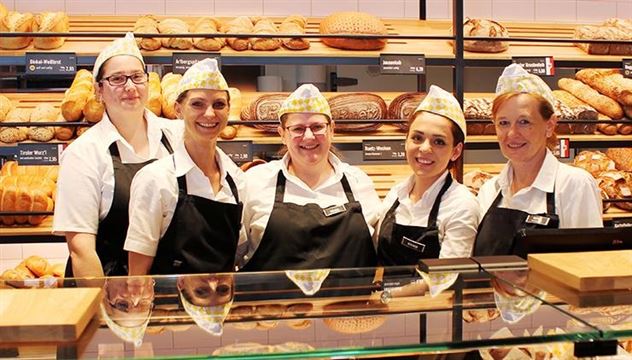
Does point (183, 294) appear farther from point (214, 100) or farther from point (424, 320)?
point (214, 100)

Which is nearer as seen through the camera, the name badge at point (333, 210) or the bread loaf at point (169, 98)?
the name badge at point (333, 210)

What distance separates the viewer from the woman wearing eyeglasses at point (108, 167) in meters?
2.17

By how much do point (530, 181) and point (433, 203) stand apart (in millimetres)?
298

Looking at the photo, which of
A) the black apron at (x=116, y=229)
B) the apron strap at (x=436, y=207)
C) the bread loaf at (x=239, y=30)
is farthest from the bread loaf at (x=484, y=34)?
the black apron at (x=116, y=229)

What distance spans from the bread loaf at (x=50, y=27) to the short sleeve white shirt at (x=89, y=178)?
108cm

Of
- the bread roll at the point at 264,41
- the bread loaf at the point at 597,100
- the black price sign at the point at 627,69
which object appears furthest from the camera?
the bread loaf at the point at 597,100

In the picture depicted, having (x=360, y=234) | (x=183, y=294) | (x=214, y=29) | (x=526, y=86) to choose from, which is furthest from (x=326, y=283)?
(x=214, y=29)

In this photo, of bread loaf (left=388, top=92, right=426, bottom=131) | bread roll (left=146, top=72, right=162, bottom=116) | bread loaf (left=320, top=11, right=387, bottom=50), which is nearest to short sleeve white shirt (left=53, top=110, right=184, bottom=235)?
bread roll (left=146, top=72, right=162, bottom=116)

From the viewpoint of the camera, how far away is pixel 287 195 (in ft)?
7.25

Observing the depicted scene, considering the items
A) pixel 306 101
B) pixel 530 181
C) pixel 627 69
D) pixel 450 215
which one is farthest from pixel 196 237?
pixel 627 69

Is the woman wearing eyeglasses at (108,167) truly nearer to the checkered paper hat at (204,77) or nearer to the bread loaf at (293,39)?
the checkered paper hat at (204,77)

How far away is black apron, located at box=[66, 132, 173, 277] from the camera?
7.36 ft

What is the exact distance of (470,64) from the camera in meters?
3.45

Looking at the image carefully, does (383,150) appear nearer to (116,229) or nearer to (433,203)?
(433,203)
